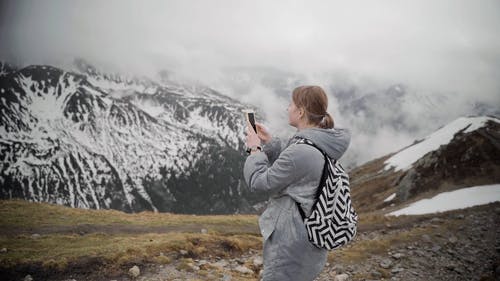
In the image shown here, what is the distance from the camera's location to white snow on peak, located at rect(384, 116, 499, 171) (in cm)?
5788

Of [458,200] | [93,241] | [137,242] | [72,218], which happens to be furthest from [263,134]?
[458,200]

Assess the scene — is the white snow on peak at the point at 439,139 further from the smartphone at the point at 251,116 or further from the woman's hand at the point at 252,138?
the woman's hand at the point at 252,138

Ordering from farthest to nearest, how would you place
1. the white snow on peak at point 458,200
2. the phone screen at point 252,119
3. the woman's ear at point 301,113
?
the white snow on peak at point 458,200
the phone screen at point 252,119
the woman's ear at point 301,113

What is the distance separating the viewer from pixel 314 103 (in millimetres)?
5133

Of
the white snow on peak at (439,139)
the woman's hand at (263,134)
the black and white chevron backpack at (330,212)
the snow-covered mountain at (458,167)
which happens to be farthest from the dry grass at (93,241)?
the white snow on peak at (439,139)

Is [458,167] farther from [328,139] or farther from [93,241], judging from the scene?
[328,139]

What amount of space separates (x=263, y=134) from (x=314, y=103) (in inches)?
36.7

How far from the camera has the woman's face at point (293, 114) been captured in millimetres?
5277

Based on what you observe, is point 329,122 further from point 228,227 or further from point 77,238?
point 228,227

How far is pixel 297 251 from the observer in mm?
5035

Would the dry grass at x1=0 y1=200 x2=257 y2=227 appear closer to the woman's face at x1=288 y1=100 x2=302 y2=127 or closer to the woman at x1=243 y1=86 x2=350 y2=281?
the woman at x1=243 y1=86 x2=350 y2=281

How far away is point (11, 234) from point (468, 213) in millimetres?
26115

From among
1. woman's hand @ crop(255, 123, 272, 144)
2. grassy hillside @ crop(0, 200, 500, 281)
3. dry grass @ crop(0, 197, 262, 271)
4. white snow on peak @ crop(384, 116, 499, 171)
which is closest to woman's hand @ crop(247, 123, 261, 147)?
woman's hand @ crop(255, 123, 272, 144)

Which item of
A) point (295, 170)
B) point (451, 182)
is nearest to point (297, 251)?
point (295, 170)
